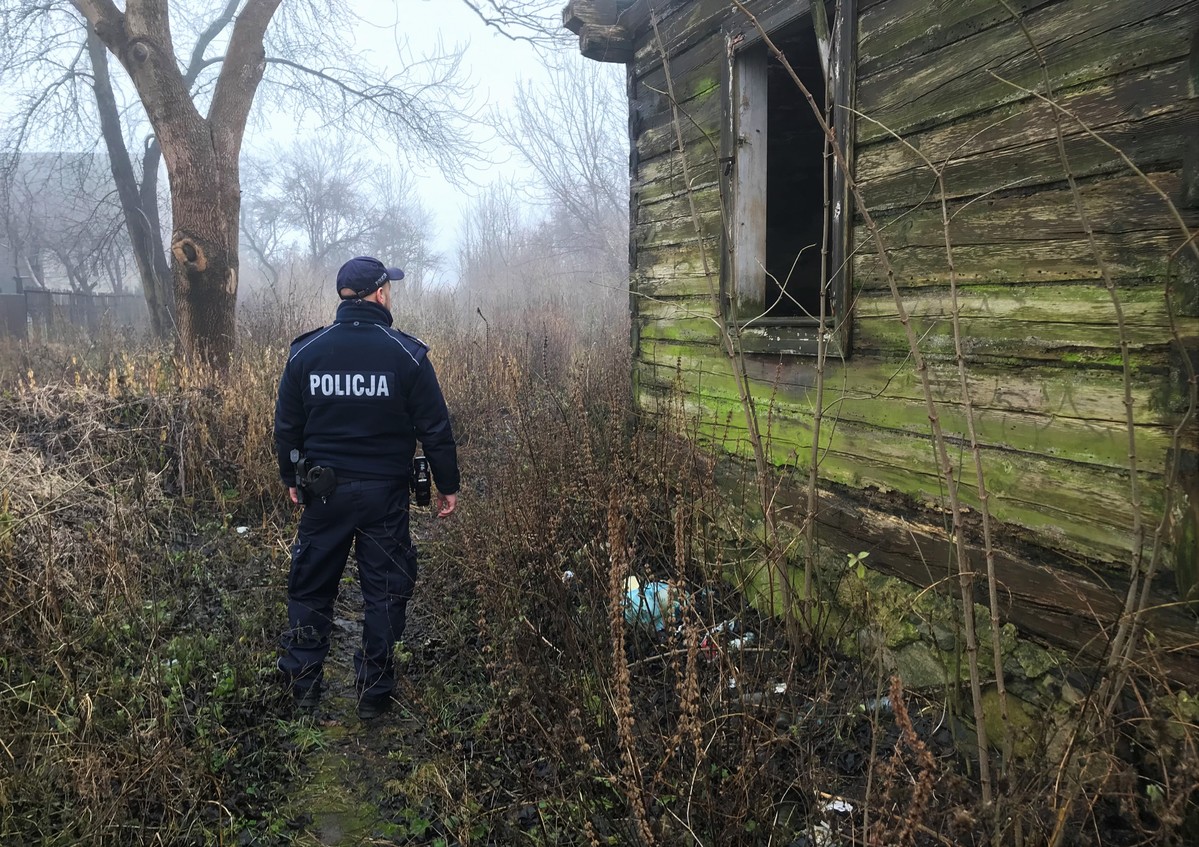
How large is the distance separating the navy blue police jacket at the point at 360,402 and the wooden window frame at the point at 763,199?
1.46m

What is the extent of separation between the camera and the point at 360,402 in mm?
3170

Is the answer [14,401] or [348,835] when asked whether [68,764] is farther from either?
[14,401]

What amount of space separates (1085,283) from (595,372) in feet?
20.2

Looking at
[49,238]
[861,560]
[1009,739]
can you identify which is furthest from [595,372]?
[49,238]

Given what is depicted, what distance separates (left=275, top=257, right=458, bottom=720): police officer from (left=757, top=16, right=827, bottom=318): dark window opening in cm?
256

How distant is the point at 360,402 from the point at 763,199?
2.43 metres

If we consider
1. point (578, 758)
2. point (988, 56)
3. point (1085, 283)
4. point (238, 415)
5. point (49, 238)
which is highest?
point (49, 238)

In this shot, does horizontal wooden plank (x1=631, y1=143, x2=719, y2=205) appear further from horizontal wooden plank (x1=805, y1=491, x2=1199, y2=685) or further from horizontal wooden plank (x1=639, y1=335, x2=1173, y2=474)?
horizontal wooden plank (x1=805, y1=491, x2=1199, y2=685)

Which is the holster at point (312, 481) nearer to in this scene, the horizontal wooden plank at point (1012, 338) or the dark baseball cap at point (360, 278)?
the dark baseball cap at point (360, 278)

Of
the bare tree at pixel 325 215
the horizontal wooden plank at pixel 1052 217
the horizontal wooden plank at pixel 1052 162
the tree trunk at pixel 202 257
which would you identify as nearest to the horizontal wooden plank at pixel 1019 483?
the horizontal wooden plank at pixel 1052 217

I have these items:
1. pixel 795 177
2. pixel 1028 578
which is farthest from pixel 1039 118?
pixel 795 177

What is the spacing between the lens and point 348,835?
2.49 meters

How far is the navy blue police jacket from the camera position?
10.4ft

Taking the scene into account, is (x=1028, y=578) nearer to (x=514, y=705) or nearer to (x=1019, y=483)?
(x=1019, y=483)
